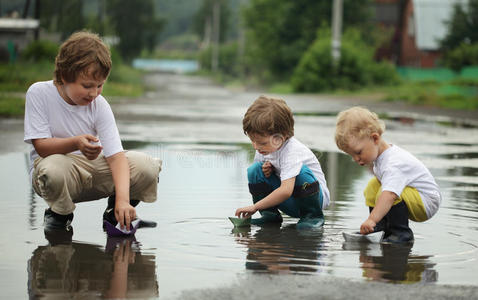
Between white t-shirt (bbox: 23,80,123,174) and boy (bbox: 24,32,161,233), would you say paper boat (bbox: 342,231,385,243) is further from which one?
white t-shirt (bbox: 23,80,123,174)

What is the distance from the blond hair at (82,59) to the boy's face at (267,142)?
99cm

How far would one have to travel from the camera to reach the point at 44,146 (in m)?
5.29

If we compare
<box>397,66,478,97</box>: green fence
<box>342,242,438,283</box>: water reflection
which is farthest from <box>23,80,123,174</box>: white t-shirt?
<box>397,66,478,97</box>: green fence


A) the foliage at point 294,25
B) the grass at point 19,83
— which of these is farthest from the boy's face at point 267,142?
the foliage at point 294,25

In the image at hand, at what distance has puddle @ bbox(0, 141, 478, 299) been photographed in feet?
13.4

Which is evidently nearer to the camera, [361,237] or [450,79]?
[361,237]

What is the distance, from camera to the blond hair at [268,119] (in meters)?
5.44

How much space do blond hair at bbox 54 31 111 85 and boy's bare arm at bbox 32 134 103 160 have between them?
0.34 m

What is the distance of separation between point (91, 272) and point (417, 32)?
5754 cm

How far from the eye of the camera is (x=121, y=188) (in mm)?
5184

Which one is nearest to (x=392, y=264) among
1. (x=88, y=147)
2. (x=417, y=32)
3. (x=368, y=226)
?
(x=368, y=226)

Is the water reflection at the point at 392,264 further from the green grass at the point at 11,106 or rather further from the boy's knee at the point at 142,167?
the green grass at the point at 11,106

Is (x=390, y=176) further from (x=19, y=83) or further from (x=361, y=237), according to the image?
(x=19, y=83)

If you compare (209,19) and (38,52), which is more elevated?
(209,19)
